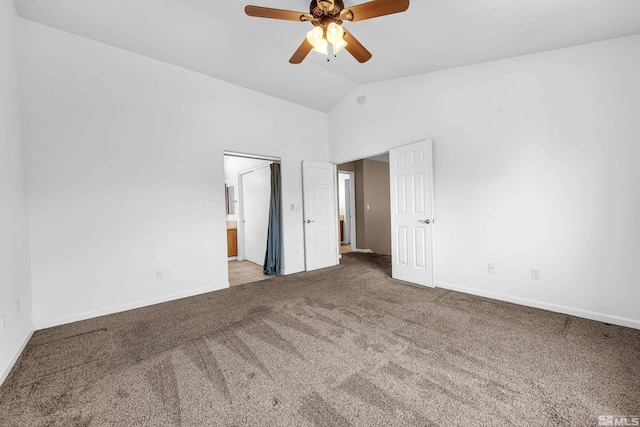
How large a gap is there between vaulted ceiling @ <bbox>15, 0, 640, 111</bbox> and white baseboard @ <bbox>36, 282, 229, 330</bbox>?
304 cm

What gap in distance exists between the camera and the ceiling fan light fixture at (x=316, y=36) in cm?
219

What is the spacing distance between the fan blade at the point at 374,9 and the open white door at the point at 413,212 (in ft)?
6.28

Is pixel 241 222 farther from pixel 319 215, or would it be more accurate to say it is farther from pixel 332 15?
pixel 332 15

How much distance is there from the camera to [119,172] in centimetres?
304

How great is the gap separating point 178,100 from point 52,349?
2.97 meters

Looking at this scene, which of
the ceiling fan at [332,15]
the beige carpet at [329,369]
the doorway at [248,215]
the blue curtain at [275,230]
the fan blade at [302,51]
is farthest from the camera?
the doorway at [248,215]

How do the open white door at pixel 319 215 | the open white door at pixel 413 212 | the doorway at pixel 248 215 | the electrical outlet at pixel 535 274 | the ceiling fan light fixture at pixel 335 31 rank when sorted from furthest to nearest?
the doorway at pixel 248 215 < the open white door at pixel 319 215 < the open white door at pixel 413 212 < the electrical outlet at pixel 535 274 < the ceiling fan light fixture at pixel 335 31

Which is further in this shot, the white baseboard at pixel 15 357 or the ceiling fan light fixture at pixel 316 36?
the ceiling fan light fixture at pixel 316 36

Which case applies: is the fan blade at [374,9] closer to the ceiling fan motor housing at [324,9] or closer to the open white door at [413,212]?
the ceiling fan motor housing at [324,9]

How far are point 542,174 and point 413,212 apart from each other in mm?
1486

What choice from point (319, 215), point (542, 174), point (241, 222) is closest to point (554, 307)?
point (542, 174)

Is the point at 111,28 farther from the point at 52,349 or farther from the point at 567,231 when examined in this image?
the point at 567,231

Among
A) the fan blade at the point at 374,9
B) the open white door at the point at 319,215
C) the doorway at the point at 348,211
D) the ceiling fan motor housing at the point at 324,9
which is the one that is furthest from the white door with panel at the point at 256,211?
the fan blade at the point at 374,9

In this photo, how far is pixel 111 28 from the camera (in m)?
2.77
